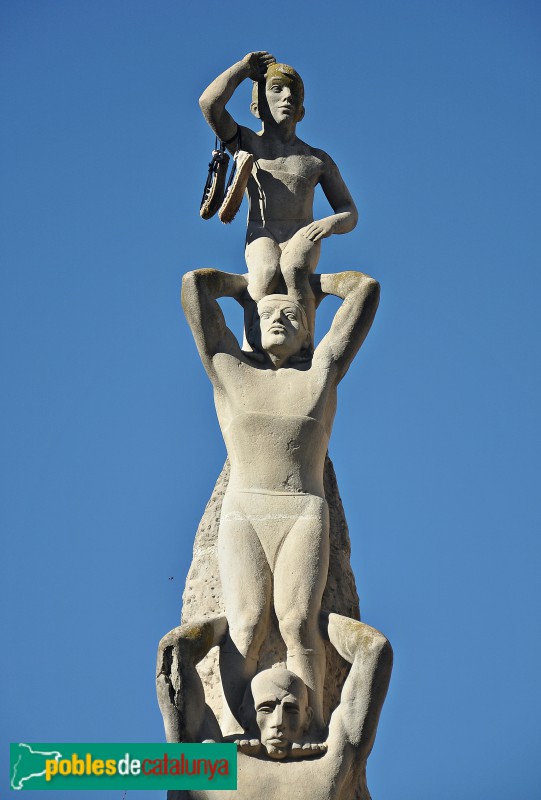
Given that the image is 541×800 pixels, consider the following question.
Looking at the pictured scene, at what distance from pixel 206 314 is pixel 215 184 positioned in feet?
4.45

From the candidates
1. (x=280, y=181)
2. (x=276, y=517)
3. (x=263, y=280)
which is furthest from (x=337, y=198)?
(x=276, y=517)

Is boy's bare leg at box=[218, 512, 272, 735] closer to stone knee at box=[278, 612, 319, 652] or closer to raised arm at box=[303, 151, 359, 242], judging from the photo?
stone knee at box=[278, 612, 319, 652]

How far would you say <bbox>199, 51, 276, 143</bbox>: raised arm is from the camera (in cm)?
1528

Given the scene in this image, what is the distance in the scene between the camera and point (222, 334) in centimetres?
1474

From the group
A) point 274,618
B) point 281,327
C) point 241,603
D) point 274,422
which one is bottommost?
point 274,618

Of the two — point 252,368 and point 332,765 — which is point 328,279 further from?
point 332,765

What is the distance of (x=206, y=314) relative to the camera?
48.1ft

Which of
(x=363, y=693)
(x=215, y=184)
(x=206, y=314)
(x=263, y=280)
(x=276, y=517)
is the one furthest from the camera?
(x=215, y=184)

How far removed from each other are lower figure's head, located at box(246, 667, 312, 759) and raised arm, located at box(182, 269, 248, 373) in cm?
259

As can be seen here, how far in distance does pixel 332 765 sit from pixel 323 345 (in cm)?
332

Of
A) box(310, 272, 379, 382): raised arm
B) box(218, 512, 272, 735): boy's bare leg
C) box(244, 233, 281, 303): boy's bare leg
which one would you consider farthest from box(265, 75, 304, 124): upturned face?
box(218, 512, 272, 735): boy's bare leg

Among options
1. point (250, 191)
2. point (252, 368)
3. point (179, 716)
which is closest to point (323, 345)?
point (252, 368)

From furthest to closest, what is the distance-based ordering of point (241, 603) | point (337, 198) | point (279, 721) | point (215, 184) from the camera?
1. point (337, 198)
2. point (215, 184)
3. point (241, 603)
4. point (279, 721)

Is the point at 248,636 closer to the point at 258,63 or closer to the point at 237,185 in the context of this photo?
the point at 237,185
